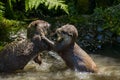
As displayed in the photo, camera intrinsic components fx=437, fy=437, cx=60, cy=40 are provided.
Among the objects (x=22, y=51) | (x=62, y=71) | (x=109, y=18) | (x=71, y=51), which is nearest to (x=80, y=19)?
(x=109, y=18)

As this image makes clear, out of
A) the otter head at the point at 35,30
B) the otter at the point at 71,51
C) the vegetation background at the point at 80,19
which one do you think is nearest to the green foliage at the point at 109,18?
the vegetation background at the point at 80,19

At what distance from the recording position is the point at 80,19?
934 cm

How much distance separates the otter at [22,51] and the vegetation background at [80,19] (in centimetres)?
108

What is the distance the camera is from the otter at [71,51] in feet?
24.3

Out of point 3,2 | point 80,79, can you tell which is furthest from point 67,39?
point 3,2

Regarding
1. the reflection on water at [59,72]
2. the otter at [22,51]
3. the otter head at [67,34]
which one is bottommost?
the reflection on water at [59,72]

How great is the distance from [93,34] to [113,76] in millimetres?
1921

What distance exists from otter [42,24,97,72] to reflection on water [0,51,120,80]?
123 millimetres

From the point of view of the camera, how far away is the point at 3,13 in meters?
8.98

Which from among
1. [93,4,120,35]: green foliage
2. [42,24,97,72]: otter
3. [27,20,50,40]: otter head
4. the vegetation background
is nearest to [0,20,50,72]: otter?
[27,20,50,40]: otter head

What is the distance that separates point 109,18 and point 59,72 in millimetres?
2133

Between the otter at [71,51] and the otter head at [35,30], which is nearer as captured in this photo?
the otter at [71,51]

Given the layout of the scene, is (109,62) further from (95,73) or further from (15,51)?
(15,51)

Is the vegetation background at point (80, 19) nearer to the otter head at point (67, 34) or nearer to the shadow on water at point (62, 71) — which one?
the shadow on water at point (62, 71)
